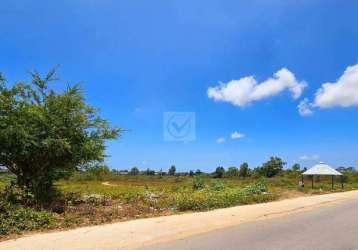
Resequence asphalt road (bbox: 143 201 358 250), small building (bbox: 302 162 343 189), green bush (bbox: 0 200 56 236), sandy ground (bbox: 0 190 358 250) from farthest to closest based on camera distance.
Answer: small building (bbox: 302 162 343 189) < green bush (bbox: 0 200 56 236) < asphalt road (bbox: 143 201 358 250) < sandy ground (bbox: 0 190 358 250)

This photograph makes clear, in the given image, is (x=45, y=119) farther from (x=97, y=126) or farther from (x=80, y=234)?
(x=80, y=234)

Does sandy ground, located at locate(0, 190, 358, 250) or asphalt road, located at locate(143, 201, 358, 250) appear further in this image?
asphalt road, located at locate(143, 201, 358, 250)

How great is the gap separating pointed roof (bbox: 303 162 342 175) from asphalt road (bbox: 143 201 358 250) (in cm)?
2676

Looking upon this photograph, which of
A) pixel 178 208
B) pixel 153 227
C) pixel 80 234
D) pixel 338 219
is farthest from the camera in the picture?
pixel 178 208

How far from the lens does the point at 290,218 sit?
15.0 m

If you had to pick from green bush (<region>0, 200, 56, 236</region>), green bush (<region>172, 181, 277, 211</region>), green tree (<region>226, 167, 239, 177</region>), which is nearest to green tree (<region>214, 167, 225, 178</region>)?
green tree (<region>226, 167, 239, 177</region>)

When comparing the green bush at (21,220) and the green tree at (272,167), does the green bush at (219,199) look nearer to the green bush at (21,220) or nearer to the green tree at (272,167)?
the green bush at (21,220)

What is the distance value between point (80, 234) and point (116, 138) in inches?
294

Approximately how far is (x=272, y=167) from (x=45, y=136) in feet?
238

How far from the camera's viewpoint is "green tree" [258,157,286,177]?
82938 millimetres

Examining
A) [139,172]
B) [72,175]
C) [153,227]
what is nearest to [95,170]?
[72,175]

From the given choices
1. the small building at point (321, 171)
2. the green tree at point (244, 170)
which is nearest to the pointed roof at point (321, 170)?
the small building at point (321, 171)

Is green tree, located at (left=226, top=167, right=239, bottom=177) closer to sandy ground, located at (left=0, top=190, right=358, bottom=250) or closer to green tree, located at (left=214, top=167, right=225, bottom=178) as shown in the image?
green tree, located at (left=214, top=167, right=225, bottom=178)

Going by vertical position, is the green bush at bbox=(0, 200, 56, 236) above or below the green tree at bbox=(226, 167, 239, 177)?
below
